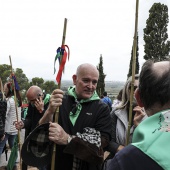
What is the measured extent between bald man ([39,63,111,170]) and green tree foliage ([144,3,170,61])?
25.4 meters

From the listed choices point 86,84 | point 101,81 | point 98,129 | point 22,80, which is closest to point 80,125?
point 98,129

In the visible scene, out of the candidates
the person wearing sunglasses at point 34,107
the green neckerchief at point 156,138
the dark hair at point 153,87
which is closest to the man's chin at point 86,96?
the dark hair at point 153,87

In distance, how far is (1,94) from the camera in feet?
13.5

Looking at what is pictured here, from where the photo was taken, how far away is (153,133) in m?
0.89

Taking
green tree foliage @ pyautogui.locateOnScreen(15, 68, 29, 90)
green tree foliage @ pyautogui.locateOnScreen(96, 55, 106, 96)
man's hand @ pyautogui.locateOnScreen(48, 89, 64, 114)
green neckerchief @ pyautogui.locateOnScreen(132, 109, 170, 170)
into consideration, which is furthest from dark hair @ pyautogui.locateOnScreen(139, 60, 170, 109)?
green tree foliage @ pyautogui.locateOnScreen(15, 68, 29, 90)

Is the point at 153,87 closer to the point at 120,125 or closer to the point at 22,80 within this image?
the point at 120,125

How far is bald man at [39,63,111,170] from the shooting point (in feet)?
6.20

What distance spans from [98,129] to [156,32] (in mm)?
27248

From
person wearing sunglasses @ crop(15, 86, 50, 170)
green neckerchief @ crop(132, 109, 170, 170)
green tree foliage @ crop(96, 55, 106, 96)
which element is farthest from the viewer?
green tree foliage @ crop(96, 55, 106, 96)

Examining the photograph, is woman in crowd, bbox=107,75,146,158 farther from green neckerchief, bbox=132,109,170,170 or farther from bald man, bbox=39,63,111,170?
green neckerchief, bbox=132,109,170,170

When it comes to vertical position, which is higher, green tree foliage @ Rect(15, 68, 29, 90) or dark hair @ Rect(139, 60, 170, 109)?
dark hair @ Rect(139, 60, 170, 109)

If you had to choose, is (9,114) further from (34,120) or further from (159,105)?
(159,105)

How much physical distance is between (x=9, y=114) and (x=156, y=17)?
Answer: 26.1 m

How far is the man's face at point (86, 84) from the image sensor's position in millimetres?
2312
